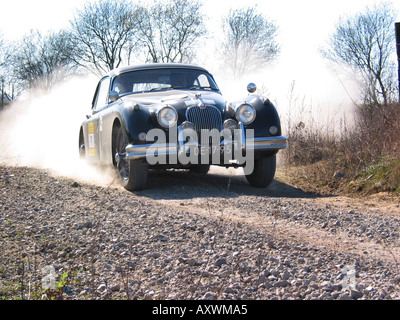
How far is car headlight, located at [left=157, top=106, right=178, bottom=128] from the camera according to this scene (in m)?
6.01

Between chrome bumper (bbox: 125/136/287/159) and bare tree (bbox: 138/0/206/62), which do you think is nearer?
chrome bumper (bbox: 125/136/287/159)

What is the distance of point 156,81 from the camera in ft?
24.7

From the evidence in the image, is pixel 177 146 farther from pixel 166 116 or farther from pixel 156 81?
pixel 156 81

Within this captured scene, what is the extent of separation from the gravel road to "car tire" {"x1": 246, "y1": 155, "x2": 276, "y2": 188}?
110 cm

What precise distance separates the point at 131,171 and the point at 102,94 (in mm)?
2566

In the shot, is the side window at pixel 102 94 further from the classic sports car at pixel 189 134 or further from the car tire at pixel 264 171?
the car tire at pixel 264 171

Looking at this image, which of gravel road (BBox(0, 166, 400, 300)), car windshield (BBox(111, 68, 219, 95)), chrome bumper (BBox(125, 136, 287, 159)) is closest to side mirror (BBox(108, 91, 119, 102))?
car windshield (BBox(111, 68, 219, 95))

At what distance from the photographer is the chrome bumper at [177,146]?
5957 millimetres

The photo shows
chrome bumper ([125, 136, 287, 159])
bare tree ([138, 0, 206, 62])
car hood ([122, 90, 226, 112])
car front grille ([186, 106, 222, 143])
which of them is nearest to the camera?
chrome bumper ([125, 136, 287, 159])

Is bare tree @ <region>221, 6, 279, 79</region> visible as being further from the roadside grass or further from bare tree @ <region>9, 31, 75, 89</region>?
the roadside grass

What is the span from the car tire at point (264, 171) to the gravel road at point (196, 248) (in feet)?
3.61

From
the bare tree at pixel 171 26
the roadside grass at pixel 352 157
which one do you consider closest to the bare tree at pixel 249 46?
the bare tree at pixel 171 26

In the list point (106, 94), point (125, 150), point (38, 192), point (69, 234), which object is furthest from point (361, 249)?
point (106, 94)

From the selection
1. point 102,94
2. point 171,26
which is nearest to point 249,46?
point 171,26
